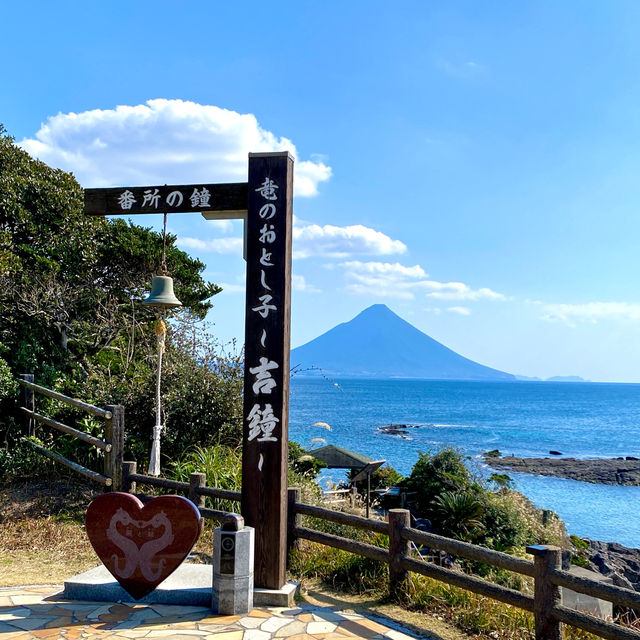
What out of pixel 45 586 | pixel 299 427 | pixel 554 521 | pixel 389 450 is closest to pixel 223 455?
pixel 45 586

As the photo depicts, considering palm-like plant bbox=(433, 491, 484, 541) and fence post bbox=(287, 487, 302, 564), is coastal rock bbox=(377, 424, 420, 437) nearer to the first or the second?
palm-like plant bbox=(433, 491, 484, 541)

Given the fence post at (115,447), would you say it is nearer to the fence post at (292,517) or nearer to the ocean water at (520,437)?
the fence post at (292,517)

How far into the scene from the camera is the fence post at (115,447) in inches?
303

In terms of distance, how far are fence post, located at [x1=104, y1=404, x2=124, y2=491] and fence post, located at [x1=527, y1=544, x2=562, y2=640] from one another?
17.4 ft

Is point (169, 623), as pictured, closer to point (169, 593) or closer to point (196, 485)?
point (169, 593)

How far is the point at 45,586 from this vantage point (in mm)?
5574

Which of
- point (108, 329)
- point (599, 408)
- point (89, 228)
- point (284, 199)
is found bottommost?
point (599, 408)

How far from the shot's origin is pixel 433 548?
17.7ft

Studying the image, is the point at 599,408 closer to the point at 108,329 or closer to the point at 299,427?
the point at 299,427

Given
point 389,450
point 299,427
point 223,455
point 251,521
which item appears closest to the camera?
point 251,521

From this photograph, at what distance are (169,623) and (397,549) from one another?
79.4 inches

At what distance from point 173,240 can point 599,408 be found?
103 m

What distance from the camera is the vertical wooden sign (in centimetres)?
513

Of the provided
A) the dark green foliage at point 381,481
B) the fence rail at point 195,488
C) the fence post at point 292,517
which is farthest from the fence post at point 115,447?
the dark green foliage at point 381,481
